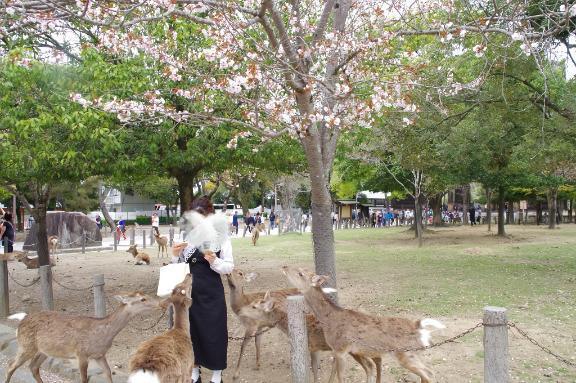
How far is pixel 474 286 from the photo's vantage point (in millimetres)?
10625

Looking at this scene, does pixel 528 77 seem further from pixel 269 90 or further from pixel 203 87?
pixel 203 87

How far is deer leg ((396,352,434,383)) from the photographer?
15.0 feet

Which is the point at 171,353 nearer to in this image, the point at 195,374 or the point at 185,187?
the point at 195,374

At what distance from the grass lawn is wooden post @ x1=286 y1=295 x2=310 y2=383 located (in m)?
1.88

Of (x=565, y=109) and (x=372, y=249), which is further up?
(x=565, y=109)

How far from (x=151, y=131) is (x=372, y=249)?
43.7 ft

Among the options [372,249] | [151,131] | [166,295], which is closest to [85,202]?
[372,249]

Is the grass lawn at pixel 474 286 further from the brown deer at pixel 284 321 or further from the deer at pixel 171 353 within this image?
the deer at pixel 171 353

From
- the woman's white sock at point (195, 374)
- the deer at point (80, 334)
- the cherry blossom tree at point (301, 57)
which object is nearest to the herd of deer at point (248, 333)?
the deer at point (80, 334)

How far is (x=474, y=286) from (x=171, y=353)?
8.07 meters

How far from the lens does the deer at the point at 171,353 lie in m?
3.85

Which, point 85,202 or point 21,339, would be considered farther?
point 85,202

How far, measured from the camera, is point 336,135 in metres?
7.58

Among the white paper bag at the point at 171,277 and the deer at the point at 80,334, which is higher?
the white paper bag at the point at 171,277
